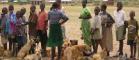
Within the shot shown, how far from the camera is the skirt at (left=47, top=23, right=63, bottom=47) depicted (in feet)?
44.1

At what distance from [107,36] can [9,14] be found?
10.4 feet

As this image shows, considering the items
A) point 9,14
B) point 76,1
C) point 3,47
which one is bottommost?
point 76,1

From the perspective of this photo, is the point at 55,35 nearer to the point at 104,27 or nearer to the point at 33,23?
the point at 33,23

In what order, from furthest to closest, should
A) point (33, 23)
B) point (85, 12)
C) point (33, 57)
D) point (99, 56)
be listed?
point (33, 23) → point (85, 12) → point (33, 57) → point (99, 56)

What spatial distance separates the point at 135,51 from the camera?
14156 millimetres

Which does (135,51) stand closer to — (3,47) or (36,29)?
(36,29)

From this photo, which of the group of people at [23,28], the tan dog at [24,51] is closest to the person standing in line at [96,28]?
the group of people at [23,28]

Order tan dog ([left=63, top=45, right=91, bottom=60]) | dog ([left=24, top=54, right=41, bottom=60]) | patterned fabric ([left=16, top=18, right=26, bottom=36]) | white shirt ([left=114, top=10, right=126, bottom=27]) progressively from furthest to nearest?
patterned fabric ([left=16, top=18, right=26, bottom=36]), white shirt ([left=114, top=10, right=126, bottom=27]), dog ([left=24, top=54, right=41, bottom=60]), tan dog ([left=63, top=45, right=91, bottom=60])

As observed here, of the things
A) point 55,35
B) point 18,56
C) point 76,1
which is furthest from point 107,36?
point 76,1

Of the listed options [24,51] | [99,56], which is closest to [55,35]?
[24,51]

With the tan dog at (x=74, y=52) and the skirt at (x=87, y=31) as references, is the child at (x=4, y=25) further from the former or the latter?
the tan dog at (x=74, y=52)

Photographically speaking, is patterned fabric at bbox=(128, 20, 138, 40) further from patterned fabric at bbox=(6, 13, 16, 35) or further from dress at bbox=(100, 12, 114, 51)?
patterned fabric at bbox=(6, 13, 16, 35)

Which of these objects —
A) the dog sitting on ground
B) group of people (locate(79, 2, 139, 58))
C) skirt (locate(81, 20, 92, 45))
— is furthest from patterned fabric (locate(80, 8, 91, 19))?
the dog sitting on ground

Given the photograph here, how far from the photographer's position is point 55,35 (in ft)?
44.2
